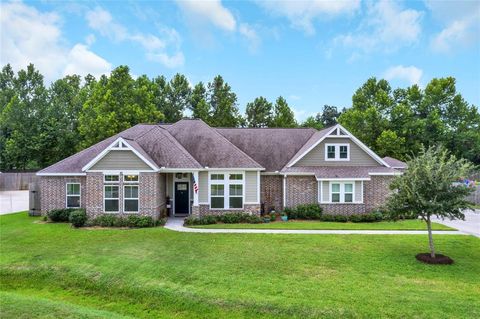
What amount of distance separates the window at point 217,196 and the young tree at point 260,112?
27506 millimetres

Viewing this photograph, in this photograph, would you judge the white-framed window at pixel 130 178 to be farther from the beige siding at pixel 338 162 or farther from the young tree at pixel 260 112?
the young tree at pixel 260 112

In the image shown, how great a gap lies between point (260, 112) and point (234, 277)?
37.6 m

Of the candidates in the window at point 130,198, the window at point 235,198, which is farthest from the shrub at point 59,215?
the window at point 235,198

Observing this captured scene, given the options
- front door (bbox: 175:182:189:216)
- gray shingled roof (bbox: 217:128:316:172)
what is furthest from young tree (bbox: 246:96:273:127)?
front door (bbox: 175:182:189:216)

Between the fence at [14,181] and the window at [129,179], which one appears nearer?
the window at [129,179]

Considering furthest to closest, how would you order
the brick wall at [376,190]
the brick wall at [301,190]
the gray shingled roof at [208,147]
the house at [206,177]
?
the brick wall at [301,190] → the brick wall at [376,190] → the gray shingled roof at [208,147] → the house at [206,177]

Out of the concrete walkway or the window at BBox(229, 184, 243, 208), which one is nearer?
the concrete walkway

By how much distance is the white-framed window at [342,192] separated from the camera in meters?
19.7

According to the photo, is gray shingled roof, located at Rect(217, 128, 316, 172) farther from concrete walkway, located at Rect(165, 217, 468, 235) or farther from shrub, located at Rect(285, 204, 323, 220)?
concrete walkway, located at Rect(165, 217, 468, 235)

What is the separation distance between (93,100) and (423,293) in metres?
40.5

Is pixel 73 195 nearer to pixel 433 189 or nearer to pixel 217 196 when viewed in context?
pixel 217 196

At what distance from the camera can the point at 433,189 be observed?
36.8 ft

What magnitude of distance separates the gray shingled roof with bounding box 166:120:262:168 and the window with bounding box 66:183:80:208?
23.1 ft

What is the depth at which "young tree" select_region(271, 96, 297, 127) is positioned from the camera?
42688 millimetres
